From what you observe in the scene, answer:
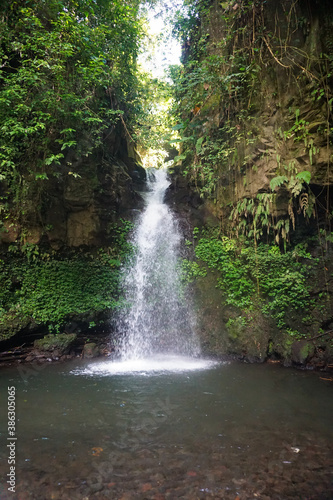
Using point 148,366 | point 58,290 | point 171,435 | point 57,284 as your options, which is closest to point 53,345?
point 58,290

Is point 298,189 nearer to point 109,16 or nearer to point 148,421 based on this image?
point 148,421

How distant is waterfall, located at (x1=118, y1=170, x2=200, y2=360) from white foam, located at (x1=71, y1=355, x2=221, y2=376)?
46cm

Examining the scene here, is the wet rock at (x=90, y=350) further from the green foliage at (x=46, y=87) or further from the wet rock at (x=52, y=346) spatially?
the green foliage at (x=46, y=87)

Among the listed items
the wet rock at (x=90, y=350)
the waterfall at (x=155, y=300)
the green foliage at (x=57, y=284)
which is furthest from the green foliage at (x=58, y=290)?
the wet rock at (x=90, y=350)

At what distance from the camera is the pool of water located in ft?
9.04

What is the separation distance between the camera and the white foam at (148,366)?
6.39 metres

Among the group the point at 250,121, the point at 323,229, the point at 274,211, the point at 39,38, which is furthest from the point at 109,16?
the point at 323,229

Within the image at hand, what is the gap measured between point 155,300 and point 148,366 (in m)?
2.28

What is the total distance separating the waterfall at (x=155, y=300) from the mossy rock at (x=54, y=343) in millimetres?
1468

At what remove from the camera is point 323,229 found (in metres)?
7.30

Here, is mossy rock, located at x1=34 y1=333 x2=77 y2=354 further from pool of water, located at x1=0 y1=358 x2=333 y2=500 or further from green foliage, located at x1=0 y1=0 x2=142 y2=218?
green foliage, located at x1=0 y1=0 x2=142 y2=218

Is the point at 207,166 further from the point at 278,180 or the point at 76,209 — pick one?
the point at 76,209

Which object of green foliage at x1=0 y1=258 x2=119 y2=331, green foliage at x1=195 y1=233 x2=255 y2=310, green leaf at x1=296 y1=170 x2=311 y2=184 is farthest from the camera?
green foliage at x1=195 y1=233 x2=255 y2=310

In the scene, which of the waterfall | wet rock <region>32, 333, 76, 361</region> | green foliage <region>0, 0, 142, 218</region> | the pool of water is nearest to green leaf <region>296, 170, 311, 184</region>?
→ the pool of water
